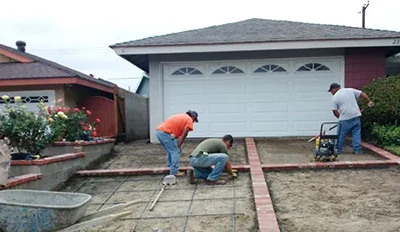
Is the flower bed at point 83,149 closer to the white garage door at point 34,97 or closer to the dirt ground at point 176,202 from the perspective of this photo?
the dirt ground at point 176,202

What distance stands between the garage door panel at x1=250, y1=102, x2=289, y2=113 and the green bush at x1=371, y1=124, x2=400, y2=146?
9.18 ft

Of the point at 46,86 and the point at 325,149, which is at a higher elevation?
the point at 46,86

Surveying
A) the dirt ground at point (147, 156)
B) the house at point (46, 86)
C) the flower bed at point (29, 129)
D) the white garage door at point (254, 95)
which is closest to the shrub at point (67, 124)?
the flower bed at point (29, 129)

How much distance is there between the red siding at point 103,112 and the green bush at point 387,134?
7310 millimetres

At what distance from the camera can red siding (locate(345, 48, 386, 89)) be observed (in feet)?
33.0

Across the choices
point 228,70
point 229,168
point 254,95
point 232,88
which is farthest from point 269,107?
point 229,168

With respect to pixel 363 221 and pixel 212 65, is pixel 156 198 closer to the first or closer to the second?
pixel 363 221

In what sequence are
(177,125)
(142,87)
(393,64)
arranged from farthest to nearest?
(142,87) < (393,64) < (177,125)

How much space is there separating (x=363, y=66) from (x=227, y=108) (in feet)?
13.3

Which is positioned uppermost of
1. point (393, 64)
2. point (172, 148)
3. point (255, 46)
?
point (255, 46)

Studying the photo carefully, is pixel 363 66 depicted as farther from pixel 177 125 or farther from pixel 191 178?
pixel 191 178

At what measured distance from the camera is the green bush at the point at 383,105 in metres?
7.91

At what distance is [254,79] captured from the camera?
10508mm

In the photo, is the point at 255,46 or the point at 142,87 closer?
the point at 255,46
